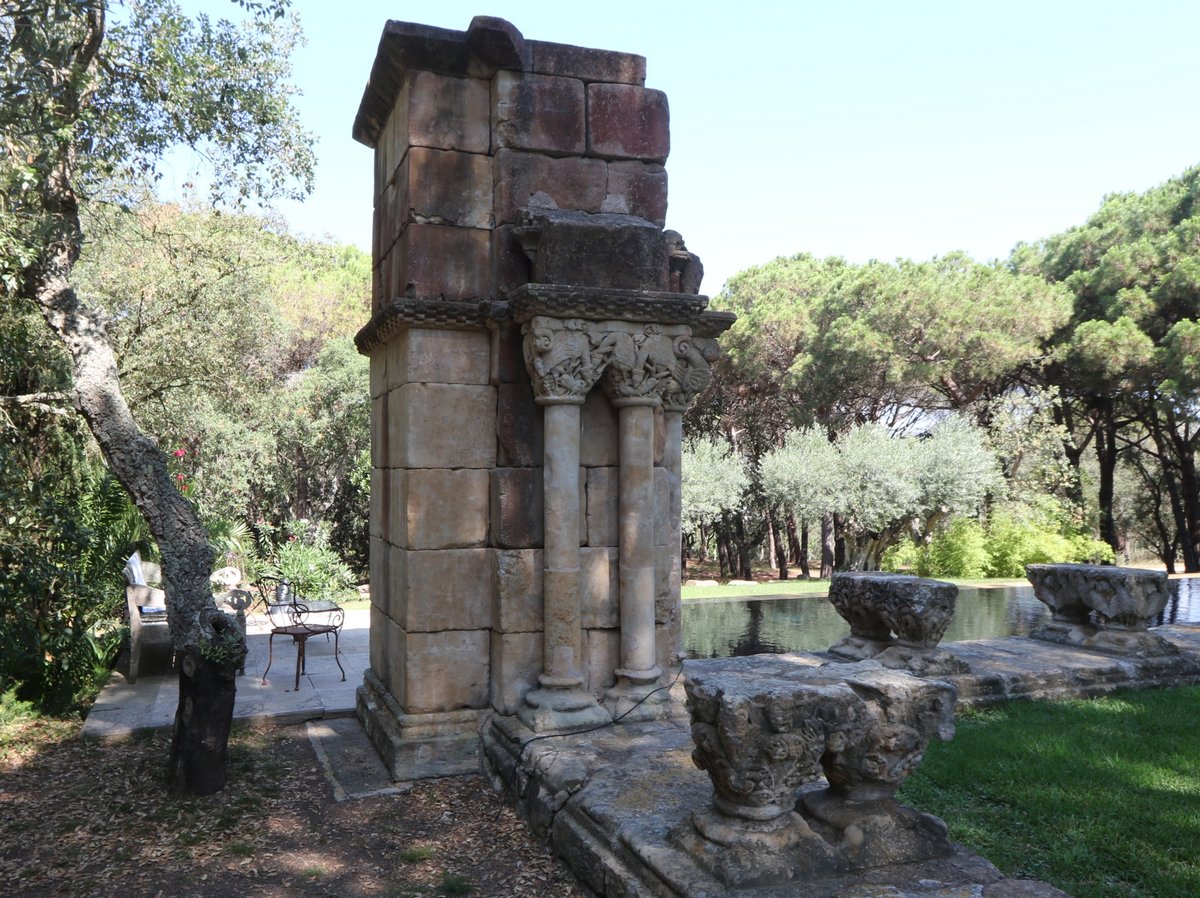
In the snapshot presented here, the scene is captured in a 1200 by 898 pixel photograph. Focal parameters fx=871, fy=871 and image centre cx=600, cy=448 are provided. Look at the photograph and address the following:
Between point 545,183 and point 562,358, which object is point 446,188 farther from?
point 562,358

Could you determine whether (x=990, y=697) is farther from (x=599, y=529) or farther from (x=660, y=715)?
(x=599, y=529)

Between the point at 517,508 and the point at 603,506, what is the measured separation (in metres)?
0.58

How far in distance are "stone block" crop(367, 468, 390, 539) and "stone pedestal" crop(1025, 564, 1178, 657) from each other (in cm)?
602

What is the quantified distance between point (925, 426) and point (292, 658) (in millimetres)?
20115

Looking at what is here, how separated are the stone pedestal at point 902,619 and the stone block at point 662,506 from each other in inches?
78.0

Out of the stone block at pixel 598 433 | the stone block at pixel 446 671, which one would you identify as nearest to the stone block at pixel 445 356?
the stone block at pixel 598 433

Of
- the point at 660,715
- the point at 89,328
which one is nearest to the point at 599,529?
the point at 660,715

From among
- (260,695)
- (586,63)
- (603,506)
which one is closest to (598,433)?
(603,506)

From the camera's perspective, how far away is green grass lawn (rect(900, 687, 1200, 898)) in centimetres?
374

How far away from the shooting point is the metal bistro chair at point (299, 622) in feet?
24.5

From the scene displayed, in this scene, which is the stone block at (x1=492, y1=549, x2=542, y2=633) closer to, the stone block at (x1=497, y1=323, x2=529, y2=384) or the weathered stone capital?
the weathered stone capital

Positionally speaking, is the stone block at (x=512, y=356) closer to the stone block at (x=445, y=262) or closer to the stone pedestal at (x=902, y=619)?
the stone block at (x=445, y=262)

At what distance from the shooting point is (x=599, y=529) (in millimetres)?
5727

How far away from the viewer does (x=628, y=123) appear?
19.4ft
